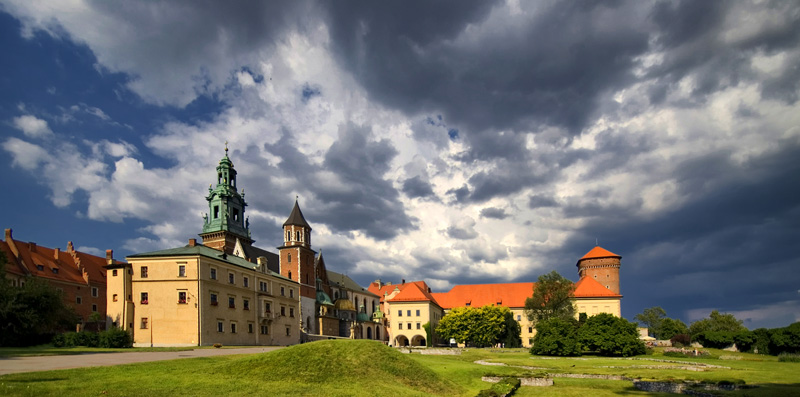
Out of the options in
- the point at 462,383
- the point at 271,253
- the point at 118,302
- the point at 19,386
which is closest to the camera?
the point at 19,386

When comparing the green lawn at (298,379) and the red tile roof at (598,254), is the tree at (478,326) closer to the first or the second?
the red tile roof at (598,254)

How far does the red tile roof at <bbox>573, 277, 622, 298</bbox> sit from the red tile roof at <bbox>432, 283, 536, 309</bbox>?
10239 mm

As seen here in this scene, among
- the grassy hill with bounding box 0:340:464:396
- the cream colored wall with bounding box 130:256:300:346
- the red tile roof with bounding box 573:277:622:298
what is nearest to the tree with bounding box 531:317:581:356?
the cream colored wall with bounding box 130:256:300:346

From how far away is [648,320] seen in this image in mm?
140625

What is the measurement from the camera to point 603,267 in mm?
118250

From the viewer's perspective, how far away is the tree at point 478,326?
88.9m

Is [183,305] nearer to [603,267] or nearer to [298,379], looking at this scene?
[298,379]

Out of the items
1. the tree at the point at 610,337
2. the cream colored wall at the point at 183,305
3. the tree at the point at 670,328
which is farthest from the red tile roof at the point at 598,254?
the cream colored wall at the point at 183,305

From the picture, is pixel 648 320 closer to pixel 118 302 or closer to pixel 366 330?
pixel 366 330

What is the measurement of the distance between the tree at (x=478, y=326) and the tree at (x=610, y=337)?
28.3 m

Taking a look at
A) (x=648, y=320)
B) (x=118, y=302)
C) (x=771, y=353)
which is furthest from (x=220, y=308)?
(x=648, y=320)

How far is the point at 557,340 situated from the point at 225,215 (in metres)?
63.5

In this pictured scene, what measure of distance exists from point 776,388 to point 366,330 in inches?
3589

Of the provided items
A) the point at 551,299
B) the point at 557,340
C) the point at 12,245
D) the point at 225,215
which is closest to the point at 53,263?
the point at 12,245
